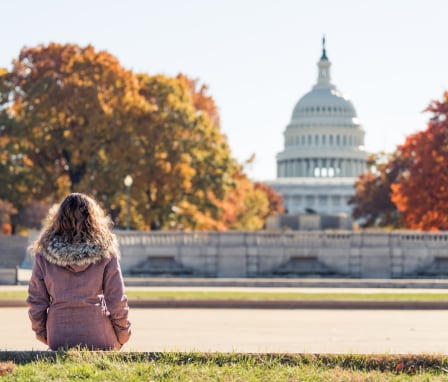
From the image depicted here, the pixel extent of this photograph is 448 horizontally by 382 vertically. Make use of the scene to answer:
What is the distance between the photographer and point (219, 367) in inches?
445

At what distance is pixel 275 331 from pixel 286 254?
23.8 m

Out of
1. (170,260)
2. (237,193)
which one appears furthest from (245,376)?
(237,193)

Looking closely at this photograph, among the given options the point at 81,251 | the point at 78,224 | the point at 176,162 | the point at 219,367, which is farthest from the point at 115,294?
the point at 176,162

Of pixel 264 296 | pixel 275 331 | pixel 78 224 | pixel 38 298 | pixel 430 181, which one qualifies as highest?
pixel 430 181

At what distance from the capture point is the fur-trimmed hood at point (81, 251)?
382 inches

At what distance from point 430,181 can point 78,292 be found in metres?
52.0

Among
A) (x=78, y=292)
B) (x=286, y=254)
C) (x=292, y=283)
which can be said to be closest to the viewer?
(x=78, y=292)

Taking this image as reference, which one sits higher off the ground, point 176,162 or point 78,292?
point 176,162

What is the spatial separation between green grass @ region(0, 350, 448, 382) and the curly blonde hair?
1.14m

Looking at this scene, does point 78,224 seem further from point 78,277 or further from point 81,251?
point 78,277

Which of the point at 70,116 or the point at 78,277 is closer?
the point at 78,277

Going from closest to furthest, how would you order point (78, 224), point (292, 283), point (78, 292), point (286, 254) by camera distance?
point (78, 224)
point (78, 292)
point (292, 283)
point (286, 254)

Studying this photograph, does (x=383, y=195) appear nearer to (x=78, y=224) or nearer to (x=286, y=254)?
(x=286, y=254)

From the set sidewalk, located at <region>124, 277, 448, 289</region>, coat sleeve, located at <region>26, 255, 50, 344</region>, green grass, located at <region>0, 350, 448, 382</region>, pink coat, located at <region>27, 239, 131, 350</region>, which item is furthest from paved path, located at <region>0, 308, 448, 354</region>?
sidewalk, located at <region>124, 277, 448, 289</region>
